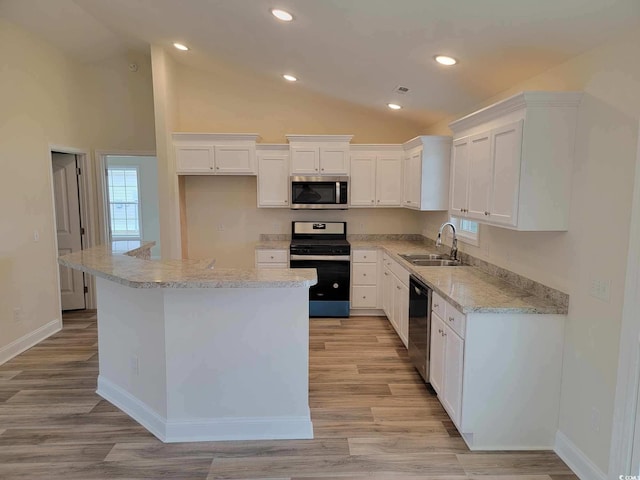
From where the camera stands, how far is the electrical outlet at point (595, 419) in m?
2.16

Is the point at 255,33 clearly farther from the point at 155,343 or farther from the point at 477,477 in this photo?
the point at 477,477

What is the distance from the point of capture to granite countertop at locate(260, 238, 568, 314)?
2438 mm

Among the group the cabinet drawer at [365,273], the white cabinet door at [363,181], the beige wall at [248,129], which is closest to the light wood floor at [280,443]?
the cabinet drawer at [365,273]

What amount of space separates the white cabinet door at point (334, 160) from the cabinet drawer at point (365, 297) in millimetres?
1556

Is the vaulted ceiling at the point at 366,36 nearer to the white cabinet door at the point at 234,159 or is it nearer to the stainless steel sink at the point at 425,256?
the white cabinet door at the point at 234,159

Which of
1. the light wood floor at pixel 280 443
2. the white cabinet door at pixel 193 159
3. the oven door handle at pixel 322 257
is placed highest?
the white cabinet door at pixel 193 159

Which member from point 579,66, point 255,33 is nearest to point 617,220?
point 579,66

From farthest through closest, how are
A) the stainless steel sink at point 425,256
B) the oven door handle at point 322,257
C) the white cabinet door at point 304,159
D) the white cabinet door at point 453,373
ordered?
1. the white cabinet door at point 304,159
2. the oven door handle at point 322,257
3. the stainless steel sink at point 425,256
4. the white cabinet door at point 453,373

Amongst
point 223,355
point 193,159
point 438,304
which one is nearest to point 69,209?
point 193,159

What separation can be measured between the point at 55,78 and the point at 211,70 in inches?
71.2

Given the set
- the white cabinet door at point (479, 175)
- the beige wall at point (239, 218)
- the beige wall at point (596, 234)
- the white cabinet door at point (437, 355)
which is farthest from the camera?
the beige wall at point (239, 218)

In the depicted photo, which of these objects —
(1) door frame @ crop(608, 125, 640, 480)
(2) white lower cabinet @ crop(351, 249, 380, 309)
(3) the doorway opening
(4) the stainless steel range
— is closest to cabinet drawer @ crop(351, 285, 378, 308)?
(2) white lower cabinet @ crop(351, 249, 380, 309)

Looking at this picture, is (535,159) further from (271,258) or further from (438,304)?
(271,258)

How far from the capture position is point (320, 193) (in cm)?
518
